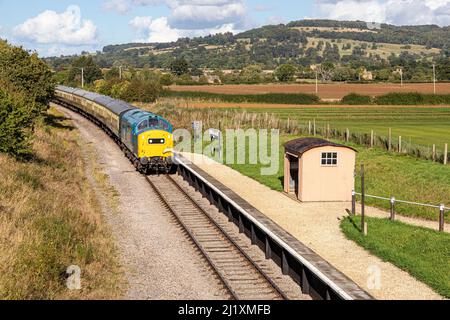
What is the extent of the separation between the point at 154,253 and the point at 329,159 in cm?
1000

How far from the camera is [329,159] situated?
25.7m

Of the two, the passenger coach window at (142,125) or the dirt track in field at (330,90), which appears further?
the dirt track in field at (330,90)

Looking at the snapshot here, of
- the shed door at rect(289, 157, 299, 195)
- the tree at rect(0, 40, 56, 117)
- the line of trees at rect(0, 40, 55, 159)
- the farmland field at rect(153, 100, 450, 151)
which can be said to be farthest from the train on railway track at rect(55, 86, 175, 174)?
the farmland field at rect(153, 100, 450, 151)

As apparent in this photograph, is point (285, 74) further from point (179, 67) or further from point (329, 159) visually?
point (329, 159)

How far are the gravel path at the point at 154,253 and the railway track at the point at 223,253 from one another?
32 cm

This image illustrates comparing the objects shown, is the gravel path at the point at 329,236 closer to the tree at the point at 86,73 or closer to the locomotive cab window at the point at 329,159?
the locomotive cab window at the point at 329,159

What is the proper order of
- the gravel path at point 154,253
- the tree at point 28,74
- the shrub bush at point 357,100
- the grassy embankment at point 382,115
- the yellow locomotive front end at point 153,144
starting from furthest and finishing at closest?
1. the shrub bush at point 357,100
2. the grassy embankment at point 382,115
3. the tree at point 28,74
4. the yellow locomotive front end at point 153,144
5. the gravel path at point 154,253

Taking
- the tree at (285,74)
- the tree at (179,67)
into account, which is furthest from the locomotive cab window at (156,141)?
the tree at (179,67)

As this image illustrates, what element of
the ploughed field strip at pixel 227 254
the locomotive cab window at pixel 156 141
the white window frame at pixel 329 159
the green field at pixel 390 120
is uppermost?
the locomotive cab window at pixel 156 141

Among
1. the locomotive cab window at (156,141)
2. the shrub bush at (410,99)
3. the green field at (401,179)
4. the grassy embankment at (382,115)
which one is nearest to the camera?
the green field at (401,179)

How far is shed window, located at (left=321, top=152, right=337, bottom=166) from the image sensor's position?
25578mm

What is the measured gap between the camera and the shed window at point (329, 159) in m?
25.6

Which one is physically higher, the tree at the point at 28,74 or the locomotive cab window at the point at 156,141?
the tree at the point at 28,74
